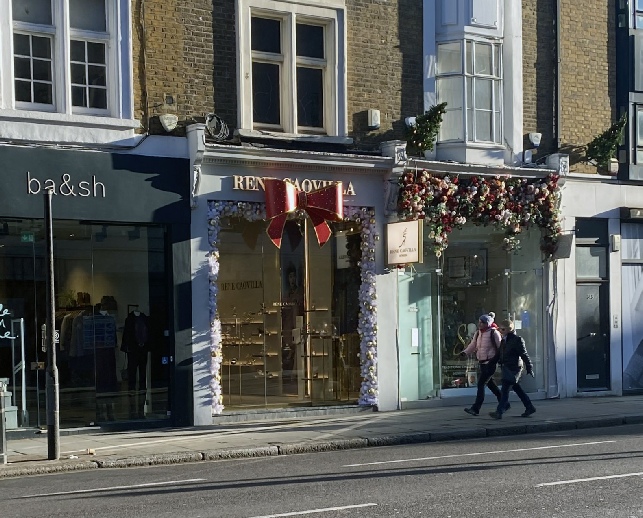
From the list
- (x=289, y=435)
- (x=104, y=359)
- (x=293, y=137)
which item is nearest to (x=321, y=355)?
(x=289, y=435)

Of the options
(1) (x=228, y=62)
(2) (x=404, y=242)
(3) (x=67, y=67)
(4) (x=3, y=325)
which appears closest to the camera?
(4) (x=3, y=325)

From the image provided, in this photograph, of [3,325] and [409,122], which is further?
[409,122]

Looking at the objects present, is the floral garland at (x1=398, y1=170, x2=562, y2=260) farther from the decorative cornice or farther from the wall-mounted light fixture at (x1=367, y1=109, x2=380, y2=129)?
the wall-mounted light fixture at (x1=367, y1=109, x2=380, y2=129)

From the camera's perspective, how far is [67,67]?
16594 millimetres

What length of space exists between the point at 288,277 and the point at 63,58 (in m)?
5.44

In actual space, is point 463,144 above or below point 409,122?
below

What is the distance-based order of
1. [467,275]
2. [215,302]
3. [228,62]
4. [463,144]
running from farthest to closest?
[467,275] < [463,144] < [228,62] < [215,302]

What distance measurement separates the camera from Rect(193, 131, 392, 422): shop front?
1794 centimetres

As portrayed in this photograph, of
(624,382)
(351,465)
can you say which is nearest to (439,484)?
(351,465)

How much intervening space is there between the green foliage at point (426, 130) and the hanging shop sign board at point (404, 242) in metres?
1.67

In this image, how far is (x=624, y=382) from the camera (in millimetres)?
22688

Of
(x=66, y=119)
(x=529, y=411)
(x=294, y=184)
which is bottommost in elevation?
(x=529, y=411)

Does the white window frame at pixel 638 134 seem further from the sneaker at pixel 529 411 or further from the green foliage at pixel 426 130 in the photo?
the sneaker at pixel 529 411

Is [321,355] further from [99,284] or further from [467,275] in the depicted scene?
[99,284]
